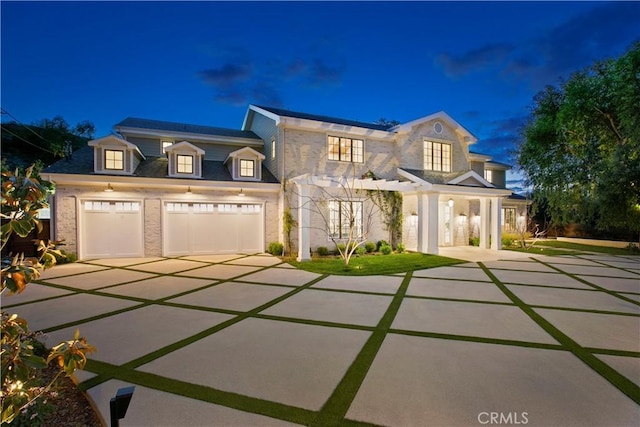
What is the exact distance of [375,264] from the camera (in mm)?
10266

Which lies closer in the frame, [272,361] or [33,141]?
[272,361]

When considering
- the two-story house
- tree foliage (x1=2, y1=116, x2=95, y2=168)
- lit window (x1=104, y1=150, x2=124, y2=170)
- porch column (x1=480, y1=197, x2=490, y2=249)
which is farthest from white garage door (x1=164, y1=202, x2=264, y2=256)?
tree foliage (x1=2, y1=116, x2=95, y2=168)

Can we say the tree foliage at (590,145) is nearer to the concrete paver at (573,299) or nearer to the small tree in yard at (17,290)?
the concrete paver at (573,299)

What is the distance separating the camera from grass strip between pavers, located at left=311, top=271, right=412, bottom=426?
2534 mm

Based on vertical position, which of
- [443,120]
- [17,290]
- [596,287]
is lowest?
[596,287]

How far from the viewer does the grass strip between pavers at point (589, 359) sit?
298 centimetres

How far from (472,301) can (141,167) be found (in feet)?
44.9

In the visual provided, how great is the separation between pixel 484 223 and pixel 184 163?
1480cm

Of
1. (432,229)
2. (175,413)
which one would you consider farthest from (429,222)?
(175,413)

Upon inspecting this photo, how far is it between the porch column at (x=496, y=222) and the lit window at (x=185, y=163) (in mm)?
14542

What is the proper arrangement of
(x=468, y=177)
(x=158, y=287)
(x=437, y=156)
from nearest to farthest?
(x=158, y=287) → (x=468, y=177) → (x=437, y=156)

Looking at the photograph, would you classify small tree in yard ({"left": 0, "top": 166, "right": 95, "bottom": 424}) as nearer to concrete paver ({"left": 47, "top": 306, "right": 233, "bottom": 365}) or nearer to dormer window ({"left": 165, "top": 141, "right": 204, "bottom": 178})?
concrete paver ({"left": 47, "top": 306, "right": 233, "bottom": 365})

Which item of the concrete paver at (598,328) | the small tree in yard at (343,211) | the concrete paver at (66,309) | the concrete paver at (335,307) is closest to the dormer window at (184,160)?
the small tree in yard at (343,211)

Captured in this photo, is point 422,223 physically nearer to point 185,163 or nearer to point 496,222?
point 496,222
